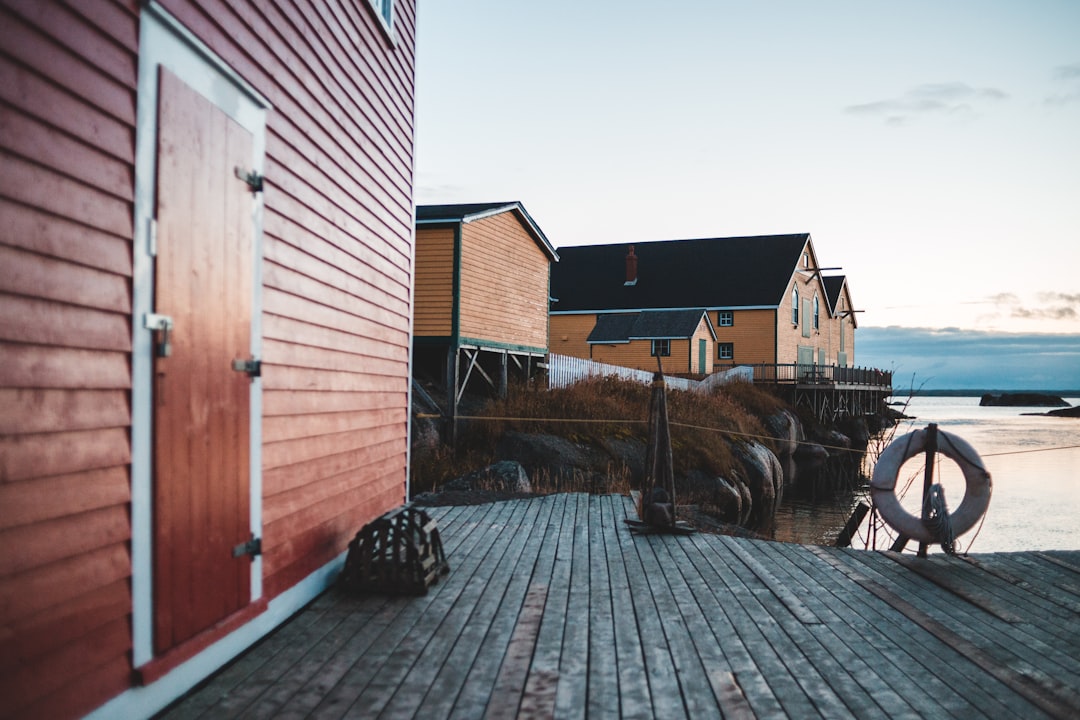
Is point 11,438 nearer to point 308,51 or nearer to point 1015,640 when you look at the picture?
point 308,51

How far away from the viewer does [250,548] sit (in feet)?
12.7

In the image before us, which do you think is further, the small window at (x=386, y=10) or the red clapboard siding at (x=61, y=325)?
the small window at (x=386, y=10)

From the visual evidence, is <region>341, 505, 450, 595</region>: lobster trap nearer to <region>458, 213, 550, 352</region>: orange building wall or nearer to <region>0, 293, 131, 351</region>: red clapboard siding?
<region>0, 293, 131, 351</region>: red clapboard siding

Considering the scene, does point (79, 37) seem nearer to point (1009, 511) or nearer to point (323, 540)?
point (323, 540)

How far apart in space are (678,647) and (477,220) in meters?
13.7

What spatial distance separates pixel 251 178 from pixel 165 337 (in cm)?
124

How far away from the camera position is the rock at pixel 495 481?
11.1 m

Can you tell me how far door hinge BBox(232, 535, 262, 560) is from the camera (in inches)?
147

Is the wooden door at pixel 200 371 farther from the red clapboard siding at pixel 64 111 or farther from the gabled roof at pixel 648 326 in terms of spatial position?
the gabled roof at pixel 648 326

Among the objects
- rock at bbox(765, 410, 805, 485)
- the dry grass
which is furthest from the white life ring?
rock at bbox(765, 410, 805, 485)

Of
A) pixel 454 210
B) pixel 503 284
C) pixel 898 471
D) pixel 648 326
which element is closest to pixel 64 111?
pixel 898 471

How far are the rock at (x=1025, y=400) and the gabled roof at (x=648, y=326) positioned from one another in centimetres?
10463

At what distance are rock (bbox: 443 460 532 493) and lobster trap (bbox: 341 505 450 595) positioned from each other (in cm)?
573

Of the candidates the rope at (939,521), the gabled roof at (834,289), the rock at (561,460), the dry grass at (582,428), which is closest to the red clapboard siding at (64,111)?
the rope at (939,521)
